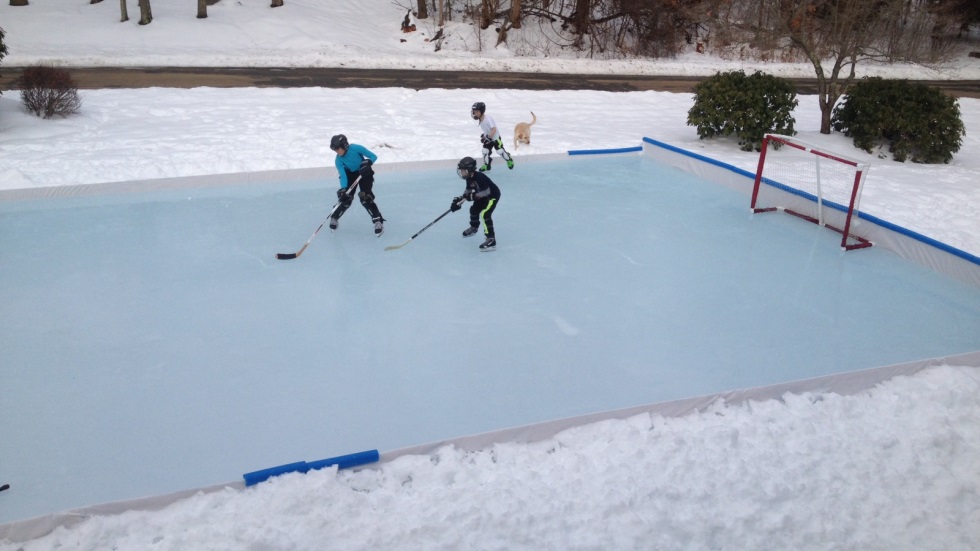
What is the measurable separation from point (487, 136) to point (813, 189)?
4.60 metres

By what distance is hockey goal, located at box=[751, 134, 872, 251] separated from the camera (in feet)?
28.1

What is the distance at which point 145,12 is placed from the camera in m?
21.1

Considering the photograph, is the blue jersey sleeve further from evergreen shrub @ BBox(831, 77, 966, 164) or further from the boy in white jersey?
evergreen shrub @ BBox(831, 77, 966, 164)

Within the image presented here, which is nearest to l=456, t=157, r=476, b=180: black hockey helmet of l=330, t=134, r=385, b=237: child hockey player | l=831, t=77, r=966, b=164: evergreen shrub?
l=330, t=134, r=385, b=237: child hockey player

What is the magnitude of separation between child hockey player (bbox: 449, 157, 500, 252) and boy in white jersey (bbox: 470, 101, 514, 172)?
92.7 inches

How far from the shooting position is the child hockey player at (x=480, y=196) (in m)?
7.75

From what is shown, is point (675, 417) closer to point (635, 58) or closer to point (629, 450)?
point (629, 450)

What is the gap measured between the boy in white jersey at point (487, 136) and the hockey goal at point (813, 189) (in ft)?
11.6

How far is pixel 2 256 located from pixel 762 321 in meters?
7.65

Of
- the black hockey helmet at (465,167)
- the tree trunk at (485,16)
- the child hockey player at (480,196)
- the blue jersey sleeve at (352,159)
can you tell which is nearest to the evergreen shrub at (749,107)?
the child hockey player at (480,196)

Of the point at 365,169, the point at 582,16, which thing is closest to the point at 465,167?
the point at 365,169

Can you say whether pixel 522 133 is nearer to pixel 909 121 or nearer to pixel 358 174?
pixel 358 174

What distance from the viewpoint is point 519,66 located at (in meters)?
21.2

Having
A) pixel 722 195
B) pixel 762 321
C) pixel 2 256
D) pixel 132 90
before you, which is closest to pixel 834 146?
pixel 722 195
